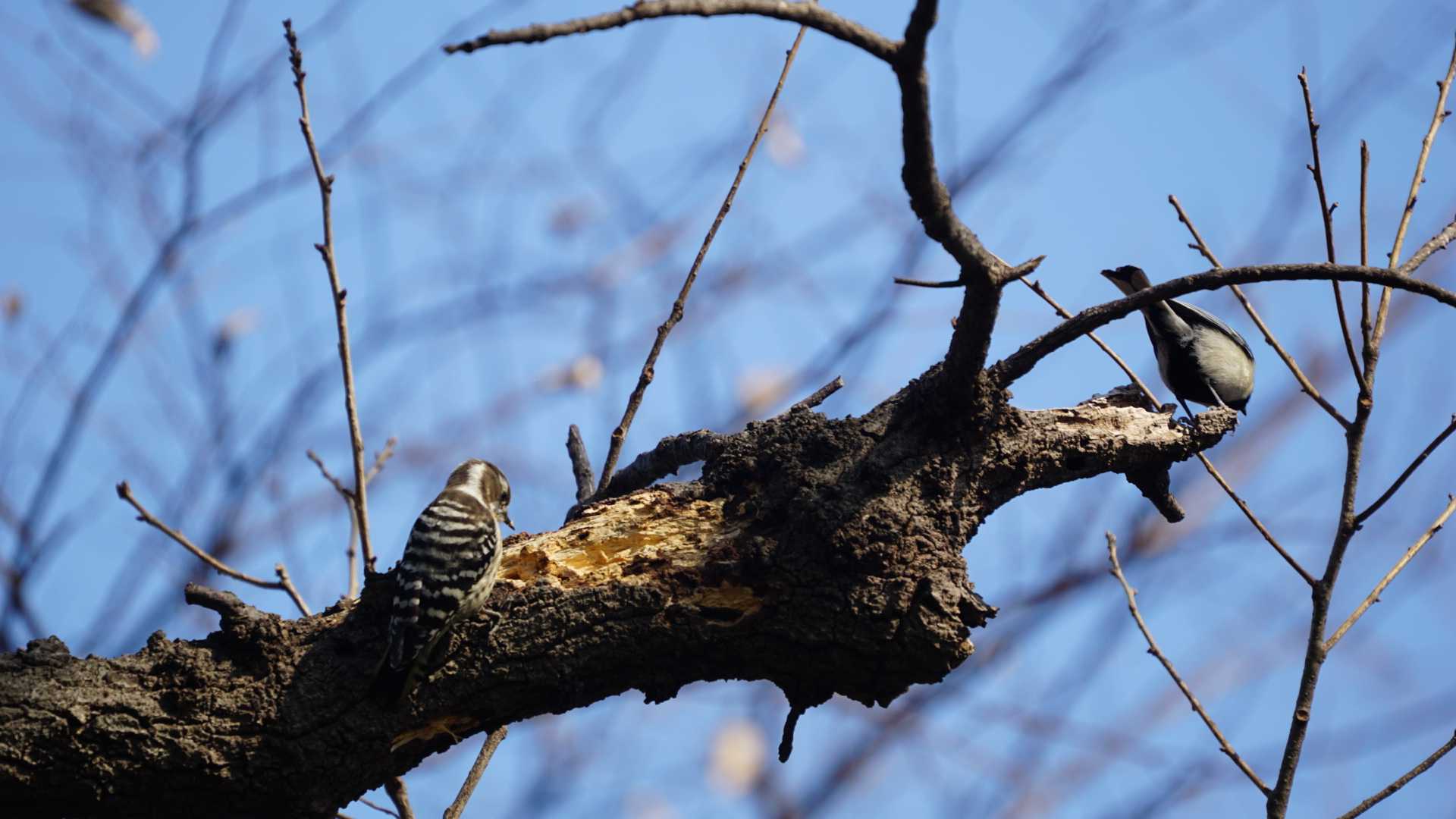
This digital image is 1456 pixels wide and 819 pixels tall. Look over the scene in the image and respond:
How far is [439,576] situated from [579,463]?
52.2 inches

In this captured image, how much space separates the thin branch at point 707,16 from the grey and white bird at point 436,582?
5.20 feet

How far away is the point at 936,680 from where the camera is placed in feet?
9.63

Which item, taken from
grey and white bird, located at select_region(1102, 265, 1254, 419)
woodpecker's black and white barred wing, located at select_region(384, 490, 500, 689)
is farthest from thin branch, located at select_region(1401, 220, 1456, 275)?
woodpecker's black and white barred wing, located at select_region(384, 490, 500, 689)

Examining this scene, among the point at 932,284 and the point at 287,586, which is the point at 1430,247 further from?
the point at 287,586

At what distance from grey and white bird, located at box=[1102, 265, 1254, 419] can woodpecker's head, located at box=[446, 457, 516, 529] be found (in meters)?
2.92

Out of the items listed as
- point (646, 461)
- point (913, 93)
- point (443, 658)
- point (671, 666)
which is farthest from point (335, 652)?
point (913, 93)

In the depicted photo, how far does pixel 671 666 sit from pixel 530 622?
39 cm

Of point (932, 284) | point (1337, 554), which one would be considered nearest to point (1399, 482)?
point (1337, 554)

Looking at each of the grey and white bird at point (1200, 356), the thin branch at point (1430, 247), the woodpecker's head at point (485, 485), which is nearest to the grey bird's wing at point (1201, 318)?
the grey and white bird at point (1200, 356)

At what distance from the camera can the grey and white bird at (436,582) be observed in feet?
9.38

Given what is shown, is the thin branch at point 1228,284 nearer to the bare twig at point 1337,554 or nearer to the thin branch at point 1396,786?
the bare twig at point 1337,554

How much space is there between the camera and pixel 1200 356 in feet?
16.3

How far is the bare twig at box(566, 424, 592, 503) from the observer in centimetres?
423

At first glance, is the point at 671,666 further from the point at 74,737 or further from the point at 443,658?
the point at 74,737
